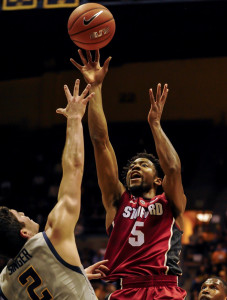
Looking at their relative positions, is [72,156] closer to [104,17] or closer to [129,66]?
[104,17]

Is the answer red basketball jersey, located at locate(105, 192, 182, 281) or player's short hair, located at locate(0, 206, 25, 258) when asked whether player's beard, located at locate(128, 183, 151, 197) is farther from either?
player's short hair, located at locate(0, 206, 25, 258)

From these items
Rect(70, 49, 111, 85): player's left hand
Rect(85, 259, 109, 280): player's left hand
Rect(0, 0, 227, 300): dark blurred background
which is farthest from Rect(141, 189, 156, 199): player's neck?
Rect(0, 0, 227, 300): dark blurred background

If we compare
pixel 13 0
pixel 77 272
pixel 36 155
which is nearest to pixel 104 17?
pixel 77 272

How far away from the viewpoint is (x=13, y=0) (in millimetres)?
8820

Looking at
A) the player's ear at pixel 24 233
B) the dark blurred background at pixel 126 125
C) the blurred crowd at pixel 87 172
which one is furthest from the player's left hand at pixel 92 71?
the blurred crowd at pixel 87 172

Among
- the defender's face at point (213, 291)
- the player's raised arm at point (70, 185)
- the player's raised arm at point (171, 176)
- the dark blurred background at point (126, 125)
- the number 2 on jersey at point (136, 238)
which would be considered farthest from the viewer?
the dark blurred background at point (126, 125)

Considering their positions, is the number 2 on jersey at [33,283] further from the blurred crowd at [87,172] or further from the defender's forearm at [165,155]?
the blurred crowd at [87,172]

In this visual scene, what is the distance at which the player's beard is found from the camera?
507 centimetres

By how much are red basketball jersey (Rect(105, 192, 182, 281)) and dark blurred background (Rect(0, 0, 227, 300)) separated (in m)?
7.66

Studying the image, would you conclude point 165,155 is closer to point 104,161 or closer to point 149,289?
point 104,161

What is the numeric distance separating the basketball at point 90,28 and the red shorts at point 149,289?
2.21 meters

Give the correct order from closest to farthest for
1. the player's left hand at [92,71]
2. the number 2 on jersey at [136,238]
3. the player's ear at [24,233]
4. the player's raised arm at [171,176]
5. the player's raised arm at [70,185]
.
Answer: the player's raised arm at [70,185]
the player's ear at [24,233]
the number 2 on jersey at [136,238]
the player's raised arm at [171,176]
the player's left hand at [92,71]

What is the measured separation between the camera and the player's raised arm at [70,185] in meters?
3.55

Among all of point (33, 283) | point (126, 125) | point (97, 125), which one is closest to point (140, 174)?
point (97, 125)
